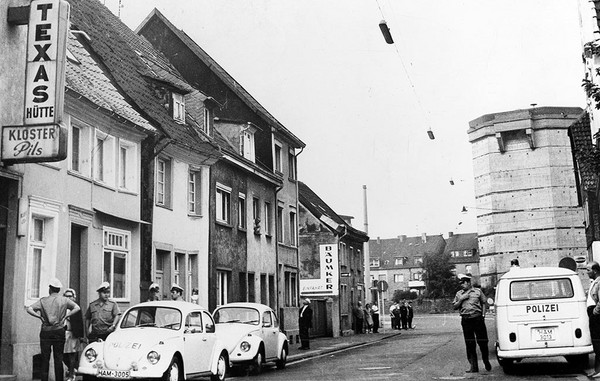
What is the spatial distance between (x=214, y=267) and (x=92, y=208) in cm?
836

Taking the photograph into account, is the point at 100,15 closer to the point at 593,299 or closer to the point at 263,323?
the point at 263,323

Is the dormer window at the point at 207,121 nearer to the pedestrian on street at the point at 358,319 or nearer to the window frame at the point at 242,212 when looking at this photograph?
the window frame at the point at 242,212

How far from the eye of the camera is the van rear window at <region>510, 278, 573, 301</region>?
15047 mm

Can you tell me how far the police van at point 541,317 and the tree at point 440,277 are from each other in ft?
296

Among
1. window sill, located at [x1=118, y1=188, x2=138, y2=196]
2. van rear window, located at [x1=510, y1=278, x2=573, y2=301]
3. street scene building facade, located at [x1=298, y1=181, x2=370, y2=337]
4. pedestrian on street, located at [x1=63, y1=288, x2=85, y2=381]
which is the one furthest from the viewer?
street scene building facade, located at [x1=298, y1=181, x2=370, y2=337]

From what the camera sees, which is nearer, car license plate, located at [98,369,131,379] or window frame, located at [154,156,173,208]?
car license plate, located at [98,369,131,379]

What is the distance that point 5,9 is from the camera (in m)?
15.8

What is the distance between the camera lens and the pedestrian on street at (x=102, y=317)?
1477 centimetres

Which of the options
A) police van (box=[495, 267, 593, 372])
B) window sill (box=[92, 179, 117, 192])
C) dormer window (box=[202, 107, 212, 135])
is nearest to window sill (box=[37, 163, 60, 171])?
window sill (box=[92, 179, 117, 192])

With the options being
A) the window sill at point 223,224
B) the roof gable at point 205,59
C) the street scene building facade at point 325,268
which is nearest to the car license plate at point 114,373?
the window sill at point 223,224

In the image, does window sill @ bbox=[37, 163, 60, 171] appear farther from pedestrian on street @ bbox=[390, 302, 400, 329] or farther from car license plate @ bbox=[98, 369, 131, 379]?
pedestrian on street @ bbox=[390, 302, 400, 329]

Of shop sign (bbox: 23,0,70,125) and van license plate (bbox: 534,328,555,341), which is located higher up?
shop sign (bbox: 23,0,70,125)

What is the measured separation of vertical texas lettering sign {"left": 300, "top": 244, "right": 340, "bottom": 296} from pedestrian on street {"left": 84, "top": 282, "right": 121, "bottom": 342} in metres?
22.7

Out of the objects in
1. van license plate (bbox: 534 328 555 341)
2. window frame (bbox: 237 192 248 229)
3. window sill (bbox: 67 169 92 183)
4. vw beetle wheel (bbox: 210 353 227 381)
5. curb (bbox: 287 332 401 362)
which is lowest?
curb (bbox: 287 332 401 362)
